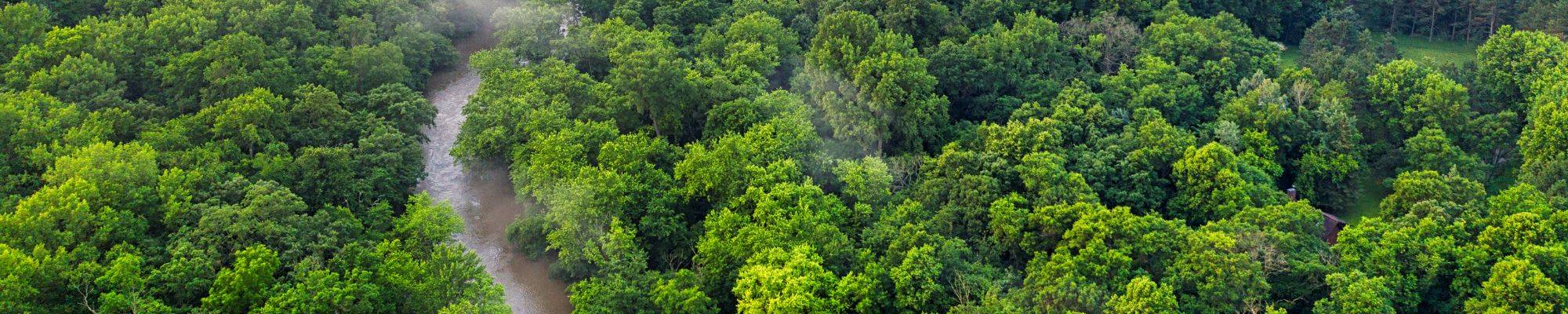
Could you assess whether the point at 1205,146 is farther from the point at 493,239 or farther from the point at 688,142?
the point at 493,239

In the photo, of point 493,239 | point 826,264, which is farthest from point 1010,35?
point 493,239

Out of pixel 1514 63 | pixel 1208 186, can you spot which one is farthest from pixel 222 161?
pixel 1514 63

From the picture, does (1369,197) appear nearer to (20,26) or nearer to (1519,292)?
(1519,292)

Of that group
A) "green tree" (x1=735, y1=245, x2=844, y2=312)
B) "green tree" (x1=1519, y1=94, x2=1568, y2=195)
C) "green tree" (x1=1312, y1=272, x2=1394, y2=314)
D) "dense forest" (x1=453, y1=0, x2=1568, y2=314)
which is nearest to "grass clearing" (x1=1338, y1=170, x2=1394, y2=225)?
"dense forest" (x1=453, y1=0, x2=1568, y2=314)

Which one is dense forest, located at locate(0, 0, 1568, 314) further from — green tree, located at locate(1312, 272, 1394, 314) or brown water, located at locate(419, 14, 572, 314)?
brown water, located at locate(419, 14, 572, 314)

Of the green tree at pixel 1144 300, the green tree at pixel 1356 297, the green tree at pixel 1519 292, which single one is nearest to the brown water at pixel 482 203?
the green tree at pixel 1144 300

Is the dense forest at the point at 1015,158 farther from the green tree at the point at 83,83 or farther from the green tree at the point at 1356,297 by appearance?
the green tree at the point at 83,83
